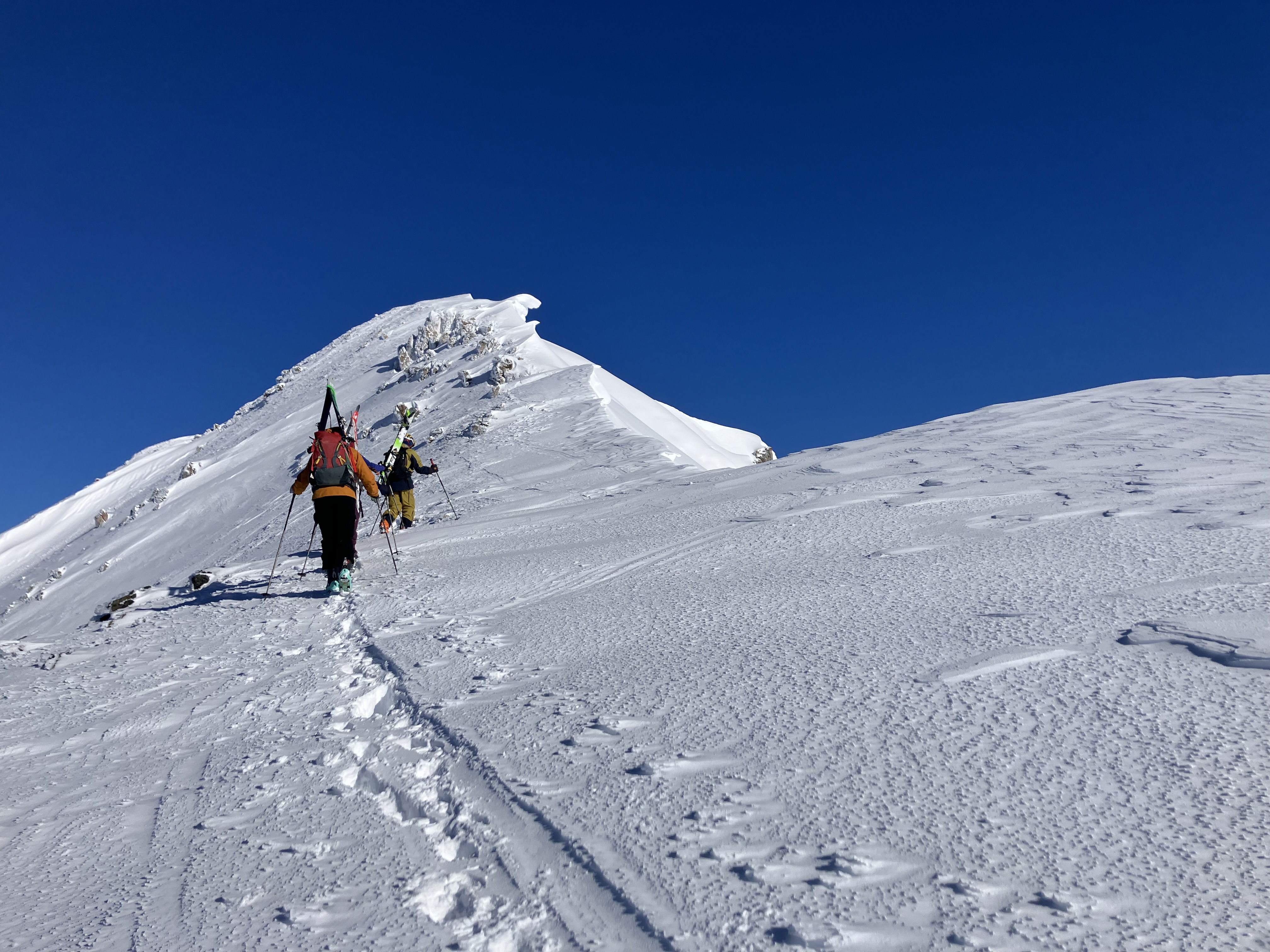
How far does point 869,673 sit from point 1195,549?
10.1ft

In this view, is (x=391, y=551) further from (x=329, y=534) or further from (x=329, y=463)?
(x=329, y=463)

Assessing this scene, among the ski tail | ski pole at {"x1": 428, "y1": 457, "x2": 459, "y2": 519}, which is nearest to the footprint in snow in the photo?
the ski tail

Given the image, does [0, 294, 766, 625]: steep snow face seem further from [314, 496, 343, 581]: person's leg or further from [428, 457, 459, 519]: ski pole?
[314, 496, 343, 581]: person's leg

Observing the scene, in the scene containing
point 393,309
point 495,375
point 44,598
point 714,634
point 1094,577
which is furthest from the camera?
point 393,309

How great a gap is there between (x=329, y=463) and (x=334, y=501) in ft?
1.23

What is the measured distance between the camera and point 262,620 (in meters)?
6.61

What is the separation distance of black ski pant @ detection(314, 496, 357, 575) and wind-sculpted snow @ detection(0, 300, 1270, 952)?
0.38 m

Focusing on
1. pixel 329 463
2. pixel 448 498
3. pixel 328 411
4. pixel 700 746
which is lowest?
pixel 700 746

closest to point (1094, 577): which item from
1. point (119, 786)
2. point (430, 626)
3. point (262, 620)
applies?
point (430, 626)

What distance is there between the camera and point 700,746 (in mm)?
3264

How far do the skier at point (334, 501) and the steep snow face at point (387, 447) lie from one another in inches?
192

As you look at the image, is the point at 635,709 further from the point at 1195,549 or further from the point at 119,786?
the point at 1195,549

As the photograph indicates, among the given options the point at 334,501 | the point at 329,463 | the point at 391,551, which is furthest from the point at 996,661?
the point at 391,551

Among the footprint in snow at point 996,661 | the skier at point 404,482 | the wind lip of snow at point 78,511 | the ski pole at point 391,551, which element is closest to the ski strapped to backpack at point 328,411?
the ski pole at point 391,551
